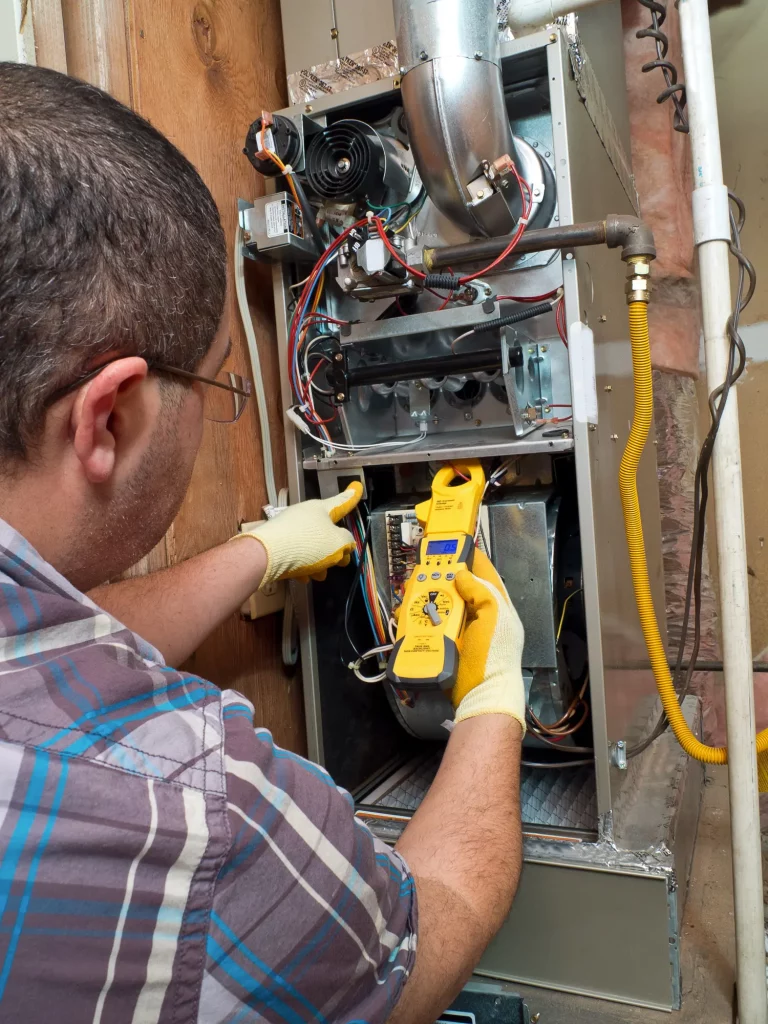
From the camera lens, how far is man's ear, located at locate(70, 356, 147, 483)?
0.59m

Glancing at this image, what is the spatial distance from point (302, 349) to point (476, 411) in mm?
329

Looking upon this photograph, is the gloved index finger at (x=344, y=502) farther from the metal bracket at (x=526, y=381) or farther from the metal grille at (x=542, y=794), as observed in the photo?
the metal grille at (x=542, y=794)

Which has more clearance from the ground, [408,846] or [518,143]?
[518,143]

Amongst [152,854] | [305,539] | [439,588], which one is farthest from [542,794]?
[152,854]

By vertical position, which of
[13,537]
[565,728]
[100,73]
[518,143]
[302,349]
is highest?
[100,73]

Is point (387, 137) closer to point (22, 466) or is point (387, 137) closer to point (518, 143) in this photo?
point (518, 143)

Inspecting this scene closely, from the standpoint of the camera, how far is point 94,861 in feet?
1.52

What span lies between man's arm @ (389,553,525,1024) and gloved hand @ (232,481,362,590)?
24 centimetres

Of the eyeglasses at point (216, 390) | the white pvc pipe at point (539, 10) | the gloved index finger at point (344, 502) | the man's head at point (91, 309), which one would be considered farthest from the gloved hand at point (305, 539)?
the white pvc pipe at point (539, 10)

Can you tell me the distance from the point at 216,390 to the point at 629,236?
0.62 meters

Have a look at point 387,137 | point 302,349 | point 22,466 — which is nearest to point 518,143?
point 387,137

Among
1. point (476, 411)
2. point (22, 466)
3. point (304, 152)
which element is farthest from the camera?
point (476, 411)

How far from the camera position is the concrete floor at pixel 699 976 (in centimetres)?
99

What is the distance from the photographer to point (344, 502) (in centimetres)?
123
